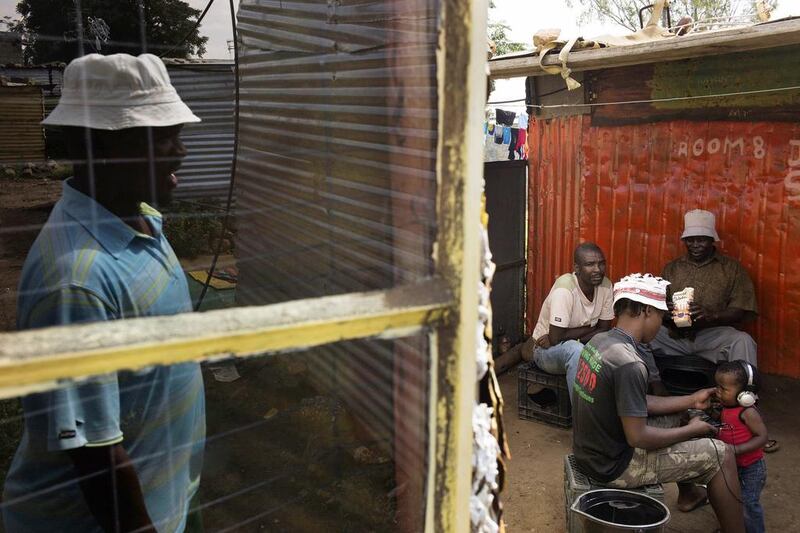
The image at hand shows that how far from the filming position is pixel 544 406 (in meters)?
5.30

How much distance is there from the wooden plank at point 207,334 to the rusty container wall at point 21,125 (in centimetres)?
59

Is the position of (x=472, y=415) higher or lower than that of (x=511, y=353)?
higher

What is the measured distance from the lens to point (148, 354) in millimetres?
694

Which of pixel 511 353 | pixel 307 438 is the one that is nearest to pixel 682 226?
pixel 511 353

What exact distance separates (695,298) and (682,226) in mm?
Answer: 800

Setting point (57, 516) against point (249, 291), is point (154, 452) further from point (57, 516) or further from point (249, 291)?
point (249, 291)

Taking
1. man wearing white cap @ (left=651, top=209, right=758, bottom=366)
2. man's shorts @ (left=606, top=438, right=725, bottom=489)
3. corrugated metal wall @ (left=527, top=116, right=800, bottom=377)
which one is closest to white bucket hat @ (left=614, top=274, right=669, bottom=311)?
man's shorts @ (left=606, top=438, right=725, bottom=489)

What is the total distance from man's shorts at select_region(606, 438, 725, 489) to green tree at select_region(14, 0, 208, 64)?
3061 millimetres

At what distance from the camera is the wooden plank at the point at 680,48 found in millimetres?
3979

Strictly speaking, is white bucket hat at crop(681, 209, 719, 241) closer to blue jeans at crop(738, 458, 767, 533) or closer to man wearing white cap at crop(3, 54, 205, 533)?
blue jeans at crop(738, 458, 767, 533)

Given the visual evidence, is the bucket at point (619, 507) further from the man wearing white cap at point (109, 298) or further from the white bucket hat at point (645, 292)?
the man wearing white cap at point (109, 298)

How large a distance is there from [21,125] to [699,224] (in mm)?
5071

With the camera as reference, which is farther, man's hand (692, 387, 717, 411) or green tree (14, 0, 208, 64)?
man's hand (692, 387, 717, 411)

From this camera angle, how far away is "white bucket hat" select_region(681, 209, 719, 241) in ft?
16.6
